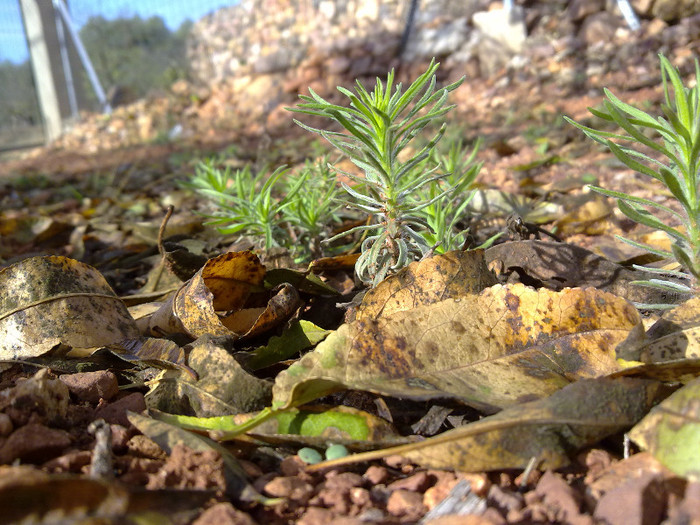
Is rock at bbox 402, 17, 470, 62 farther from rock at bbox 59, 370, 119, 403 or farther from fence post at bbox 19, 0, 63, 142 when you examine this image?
fence post at bbox 19, 0, 63, 142

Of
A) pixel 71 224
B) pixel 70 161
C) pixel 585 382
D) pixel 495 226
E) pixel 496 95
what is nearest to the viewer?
pixel 585 382

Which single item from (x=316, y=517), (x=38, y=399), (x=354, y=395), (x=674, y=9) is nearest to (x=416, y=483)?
(x=316, y=517)

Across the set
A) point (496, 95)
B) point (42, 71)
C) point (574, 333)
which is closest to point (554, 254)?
point (574, 333)

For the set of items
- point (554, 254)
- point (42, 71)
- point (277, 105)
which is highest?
point (42, 71)

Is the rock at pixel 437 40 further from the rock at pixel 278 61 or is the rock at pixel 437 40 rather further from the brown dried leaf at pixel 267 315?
the brown dried leaf at pixel 267 315

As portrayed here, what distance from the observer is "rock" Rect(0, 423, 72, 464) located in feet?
3.40

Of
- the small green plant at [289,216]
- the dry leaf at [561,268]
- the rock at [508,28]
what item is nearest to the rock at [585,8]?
the rock at [508,28]

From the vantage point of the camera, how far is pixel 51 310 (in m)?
1.51

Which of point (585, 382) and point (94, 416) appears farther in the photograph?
point (94, 416)

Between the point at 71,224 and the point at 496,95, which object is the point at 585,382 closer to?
the point at 71,224

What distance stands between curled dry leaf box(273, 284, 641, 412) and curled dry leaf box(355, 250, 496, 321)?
0.31 feet

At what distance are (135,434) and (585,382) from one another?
88 centimetres

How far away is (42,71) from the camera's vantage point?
13250 mm

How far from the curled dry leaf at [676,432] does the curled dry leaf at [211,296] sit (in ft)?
3.10
